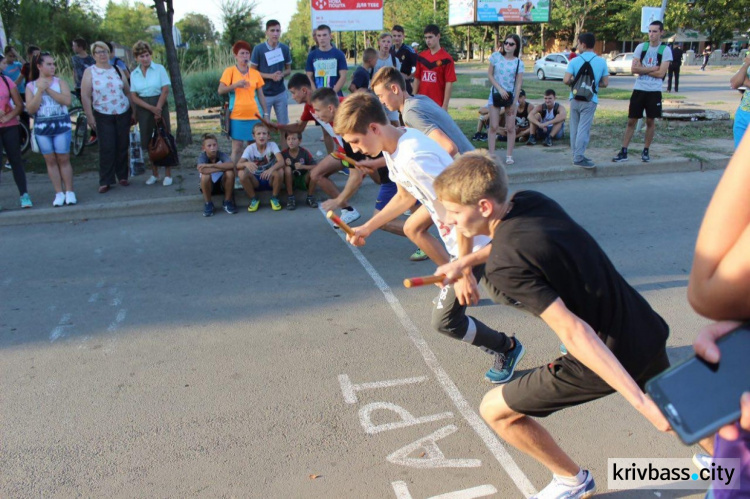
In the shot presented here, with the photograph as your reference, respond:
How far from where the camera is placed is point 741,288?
4.21 feet

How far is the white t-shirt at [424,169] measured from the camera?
3.40 meters

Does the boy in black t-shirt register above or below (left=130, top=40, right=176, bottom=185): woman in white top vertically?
below

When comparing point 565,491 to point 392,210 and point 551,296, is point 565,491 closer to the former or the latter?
point 551,296

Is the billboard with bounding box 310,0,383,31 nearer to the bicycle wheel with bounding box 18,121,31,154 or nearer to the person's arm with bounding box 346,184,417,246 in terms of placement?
the bicycle wheel with bounding box 18,121,31,154

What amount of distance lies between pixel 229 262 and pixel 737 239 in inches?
198

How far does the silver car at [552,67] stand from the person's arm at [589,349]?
3269 centimetres

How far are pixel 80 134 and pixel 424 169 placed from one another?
8945 mm

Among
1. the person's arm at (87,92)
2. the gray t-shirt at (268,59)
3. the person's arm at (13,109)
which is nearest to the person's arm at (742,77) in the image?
the gray t-shirt at (268,59)

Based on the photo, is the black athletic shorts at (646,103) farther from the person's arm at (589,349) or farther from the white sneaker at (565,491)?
the person's arm at (589,349)

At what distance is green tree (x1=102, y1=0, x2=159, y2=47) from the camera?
41.4m

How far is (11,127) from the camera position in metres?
7.43

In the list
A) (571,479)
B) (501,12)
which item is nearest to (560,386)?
(571,479)

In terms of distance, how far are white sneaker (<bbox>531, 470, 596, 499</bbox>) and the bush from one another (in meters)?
17.2

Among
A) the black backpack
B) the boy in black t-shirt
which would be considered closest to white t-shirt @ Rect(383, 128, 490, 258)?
the boy in black t-shirt
